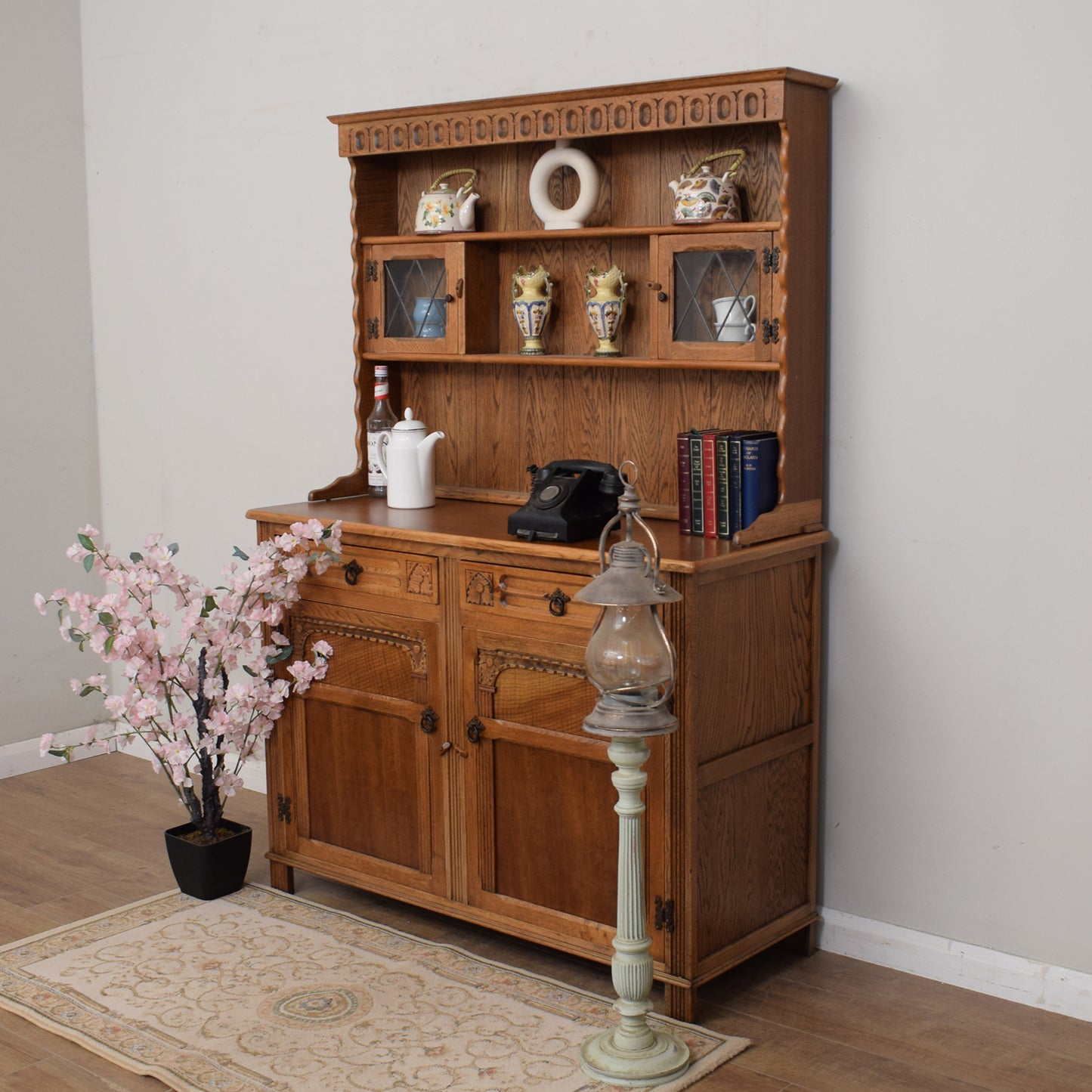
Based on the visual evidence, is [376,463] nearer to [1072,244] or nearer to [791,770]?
[791,770]

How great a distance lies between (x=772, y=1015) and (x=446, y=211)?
204cm

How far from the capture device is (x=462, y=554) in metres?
3.09

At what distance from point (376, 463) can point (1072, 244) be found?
180 cm

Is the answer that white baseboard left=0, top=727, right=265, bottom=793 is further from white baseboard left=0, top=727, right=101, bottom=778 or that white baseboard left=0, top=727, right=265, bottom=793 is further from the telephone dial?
the telephone dial

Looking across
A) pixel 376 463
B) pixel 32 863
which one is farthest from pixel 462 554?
pixel 32 863

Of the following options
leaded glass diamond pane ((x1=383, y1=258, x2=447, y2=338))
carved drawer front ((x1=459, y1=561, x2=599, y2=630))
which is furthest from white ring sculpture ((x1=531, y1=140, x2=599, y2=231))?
carved drawer front ((x1=459, y1=561, x2=599, y2=630))

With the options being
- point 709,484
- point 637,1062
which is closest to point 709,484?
point 709,484

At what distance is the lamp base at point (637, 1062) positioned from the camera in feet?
8.61

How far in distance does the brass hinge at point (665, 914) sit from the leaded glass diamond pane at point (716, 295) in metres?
1.20

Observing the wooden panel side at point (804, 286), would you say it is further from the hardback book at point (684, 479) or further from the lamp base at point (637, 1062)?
the lamp base at point (637, 1062)

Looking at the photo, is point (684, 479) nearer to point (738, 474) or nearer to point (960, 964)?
point (738, 474)

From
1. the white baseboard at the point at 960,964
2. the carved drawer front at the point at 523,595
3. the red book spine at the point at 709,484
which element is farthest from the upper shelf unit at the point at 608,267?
the white baseboard at the point at 960,964

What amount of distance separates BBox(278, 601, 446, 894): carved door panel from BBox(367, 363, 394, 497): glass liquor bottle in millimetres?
421

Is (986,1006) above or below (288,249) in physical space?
below
